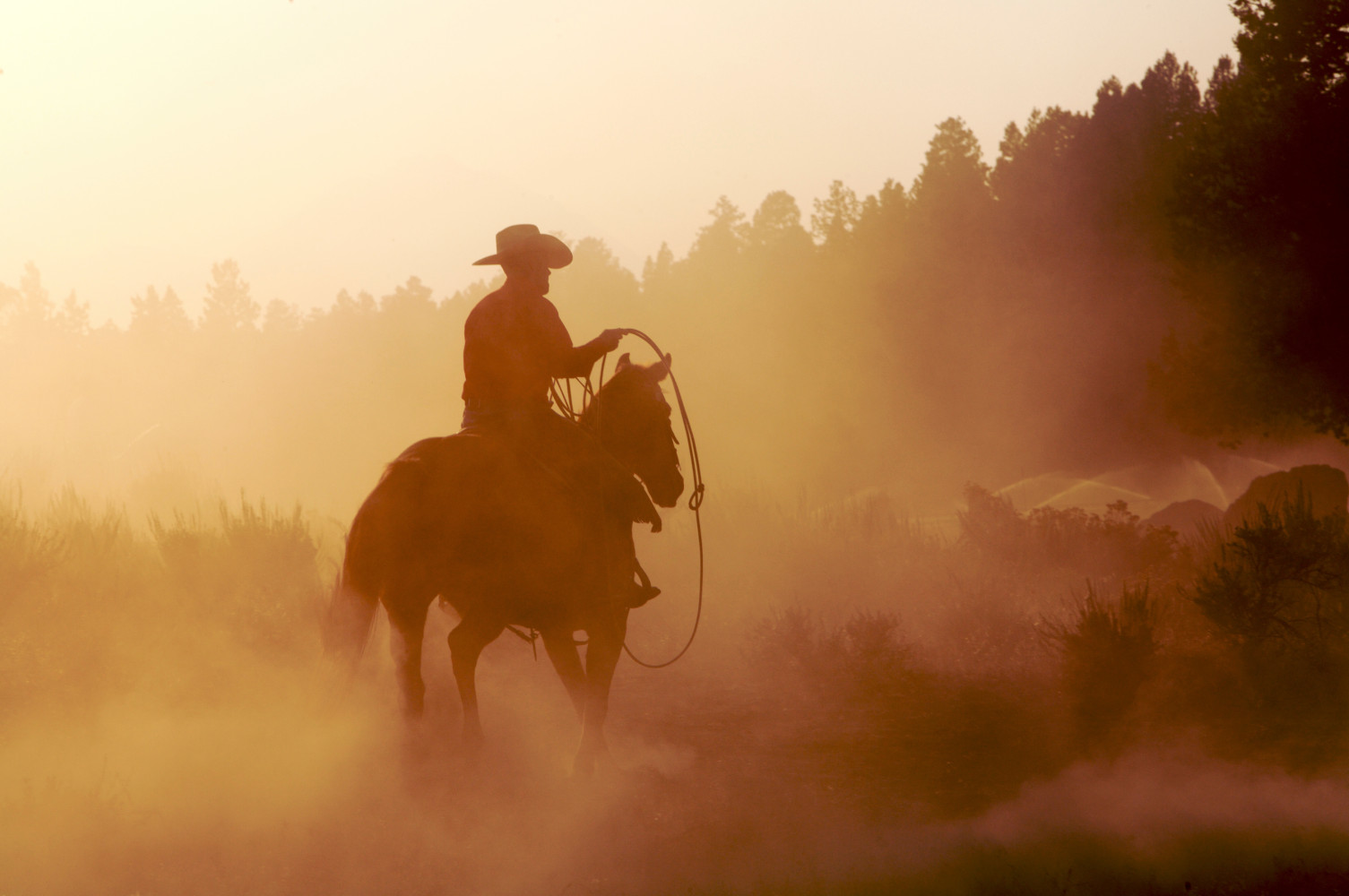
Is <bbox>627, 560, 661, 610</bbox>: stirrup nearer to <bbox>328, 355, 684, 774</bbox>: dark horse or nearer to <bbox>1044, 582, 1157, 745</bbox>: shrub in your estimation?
<bbox>328, 355, 684, 774</bbox>: dark horse

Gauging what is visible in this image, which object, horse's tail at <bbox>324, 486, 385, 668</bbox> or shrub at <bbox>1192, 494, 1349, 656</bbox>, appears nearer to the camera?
horse's tail at <bbox>324, 486, 385, 668</bbox>

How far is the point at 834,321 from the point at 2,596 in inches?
1342

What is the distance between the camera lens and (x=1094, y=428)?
33656 millimetres

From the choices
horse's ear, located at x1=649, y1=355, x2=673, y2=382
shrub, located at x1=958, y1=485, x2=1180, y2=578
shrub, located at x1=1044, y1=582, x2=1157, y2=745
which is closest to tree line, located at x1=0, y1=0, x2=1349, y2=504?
shrub, located at x1=958, y1=485, x2=1180, y2=578

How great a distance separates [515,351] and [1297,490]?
12779mm

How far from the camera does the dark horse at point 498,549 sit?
568 cm

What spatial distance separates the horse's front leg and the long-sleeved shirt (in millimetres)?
1461

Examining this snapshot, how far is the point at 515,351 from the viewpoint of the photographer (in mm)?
6285

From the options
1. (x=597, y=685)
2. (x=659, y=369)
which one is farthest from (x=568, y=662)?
(x=659, y=369)

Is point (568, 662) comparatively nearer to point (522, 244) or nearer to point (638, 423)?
point (638, 423)

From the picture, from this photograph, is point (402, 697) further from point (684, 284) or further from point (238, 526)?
point (684, 284)

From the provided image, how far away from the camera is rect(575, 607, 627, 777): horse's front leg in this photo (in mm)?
6406

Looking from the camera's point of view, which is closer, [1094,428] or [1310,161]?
[1310,161]

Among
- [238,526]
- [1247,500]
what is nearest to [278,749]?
[238,526]
